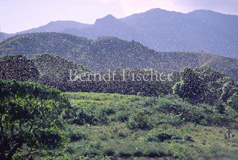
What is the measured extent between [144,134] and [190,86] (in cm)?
1509

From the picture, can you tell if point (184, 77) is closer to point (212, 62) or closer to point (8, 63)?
point (8, 63)

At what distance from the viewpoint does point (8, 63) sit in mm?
29594

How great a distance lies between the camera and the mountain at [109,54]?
99.4 m

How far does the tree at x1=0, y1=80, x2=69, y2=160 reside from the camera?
305 inches

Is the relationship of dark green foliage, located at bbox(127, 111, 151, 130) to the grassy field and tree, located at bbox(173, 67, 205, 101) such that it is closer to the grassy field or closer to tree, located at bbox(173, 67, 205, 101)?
the grassy field

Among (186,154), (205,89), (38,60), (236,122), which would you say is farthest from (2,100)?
(38,60)

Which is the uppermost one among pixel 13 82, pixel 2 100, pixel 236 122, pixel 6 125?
pixel 13 82

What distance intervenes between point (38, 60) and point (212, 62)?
8602 cm

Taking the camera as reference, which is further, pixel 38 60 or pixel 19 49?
pixel 19 49

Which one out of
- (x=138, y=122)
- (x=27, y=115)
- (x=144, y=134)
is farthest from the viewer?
(x=138, y=122)

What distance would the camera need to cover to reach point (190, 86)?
29.2 metres

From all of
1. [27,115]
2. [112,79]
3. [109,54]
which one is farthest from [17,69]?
[109,54]

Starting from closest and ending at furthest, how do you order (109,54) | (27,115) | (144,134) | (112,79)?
(27,115)
(144,134)
(112,79)
(109,54)

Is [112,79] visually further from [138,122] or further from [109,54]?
[109,54]
